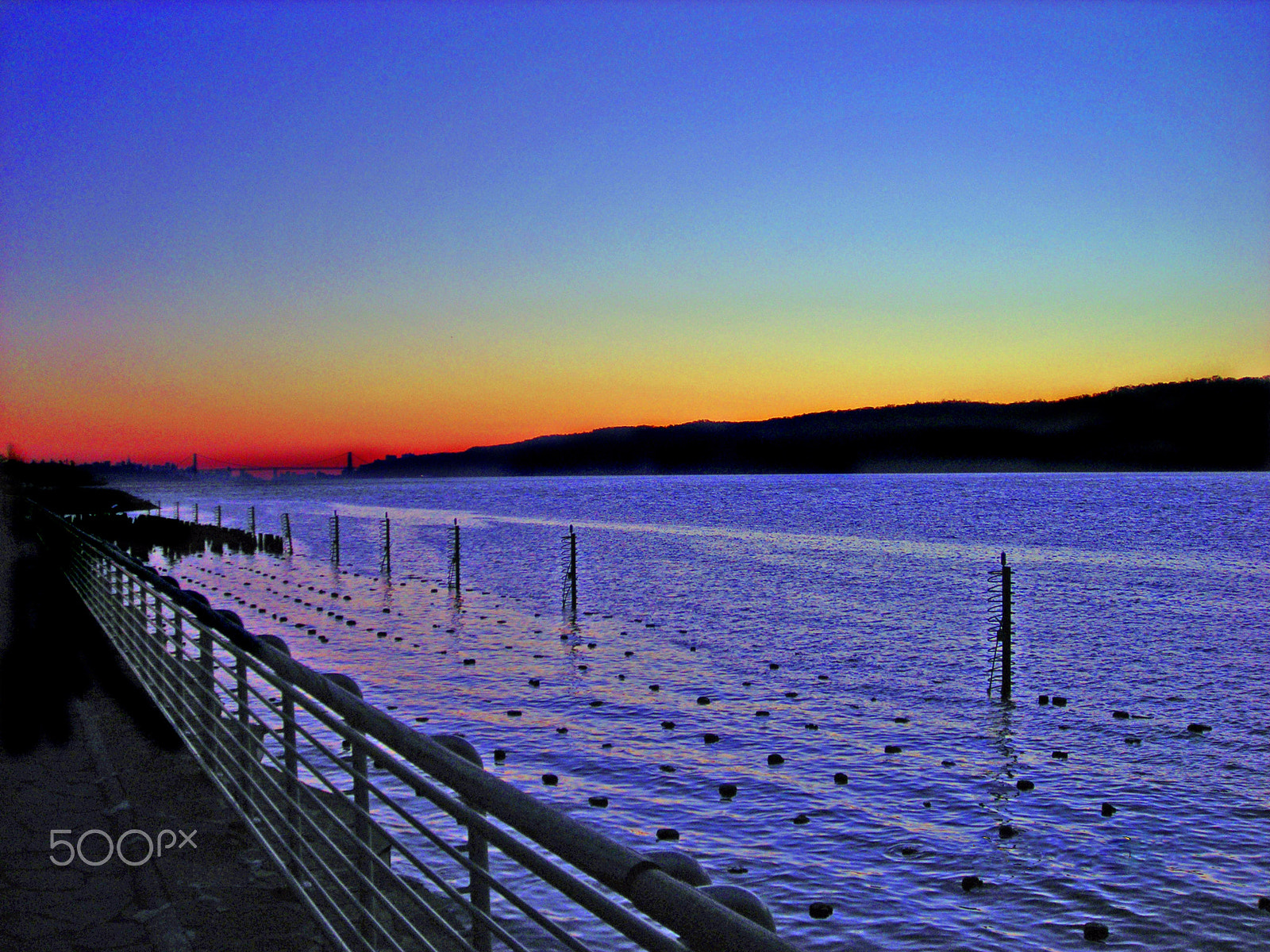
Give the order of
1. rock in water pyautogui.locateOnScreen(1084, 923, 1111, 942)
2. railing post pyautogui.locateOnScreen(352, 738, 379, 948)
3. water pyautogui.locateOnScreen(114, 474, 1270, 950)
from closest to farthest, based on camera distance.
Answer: railing post pyautogui.locateOnScreen(352, 738, 379, 948) < rock in water pyautogui.locateOnScreen(1084, 923, 1111, 942) < water pyautogui.locateOnScreen(114, 474, 1270, 950)

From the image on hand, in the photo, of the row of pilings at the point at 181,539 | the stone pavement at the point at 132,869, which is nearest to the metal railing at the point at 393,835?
the stone pavement at the point at 132,869

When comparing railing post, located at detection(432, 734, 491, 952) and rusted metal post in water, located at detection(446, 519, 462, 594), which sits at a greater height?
railing post, located at detection(432, 734, 491, 952)

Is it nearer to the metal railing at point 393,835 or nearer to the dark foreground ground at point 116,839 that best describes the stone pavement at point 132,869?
the dark foreground ground at point 116,839

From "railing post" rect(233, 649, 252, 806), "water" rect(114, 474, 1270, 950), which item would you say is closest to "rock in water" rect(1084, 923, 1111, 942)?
"water" rect(114, 474, 1270, 950)

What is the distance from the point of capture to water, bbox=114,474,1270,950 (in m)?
9.80

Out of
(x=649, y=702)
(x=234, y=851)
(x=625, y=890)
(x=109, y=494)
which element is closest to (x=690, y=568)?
(x=649, y=702)

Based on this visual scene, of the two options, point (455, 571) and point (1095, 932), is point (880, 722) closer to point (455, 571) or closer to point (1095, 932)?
point (1095, 932)

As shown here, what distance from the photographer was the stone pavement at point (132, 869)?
14.7 feet

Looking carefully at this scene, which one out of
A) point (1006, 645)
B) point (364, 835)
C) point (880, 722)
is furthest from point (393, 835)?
point (1006, 645)

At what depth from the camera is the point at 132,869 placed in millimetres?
5285

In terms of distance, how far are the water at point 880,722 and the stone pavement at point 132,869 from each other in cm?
535

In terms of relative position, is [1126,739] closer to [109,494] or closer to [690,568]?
[690,568]

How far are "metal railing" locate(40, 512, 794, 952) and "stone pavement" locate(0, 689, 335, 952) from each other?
7.8 inches

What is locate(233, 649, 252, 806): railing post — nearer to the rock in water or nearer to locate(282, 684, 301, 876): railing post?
locate(282, 684, 301, 876): railing post
